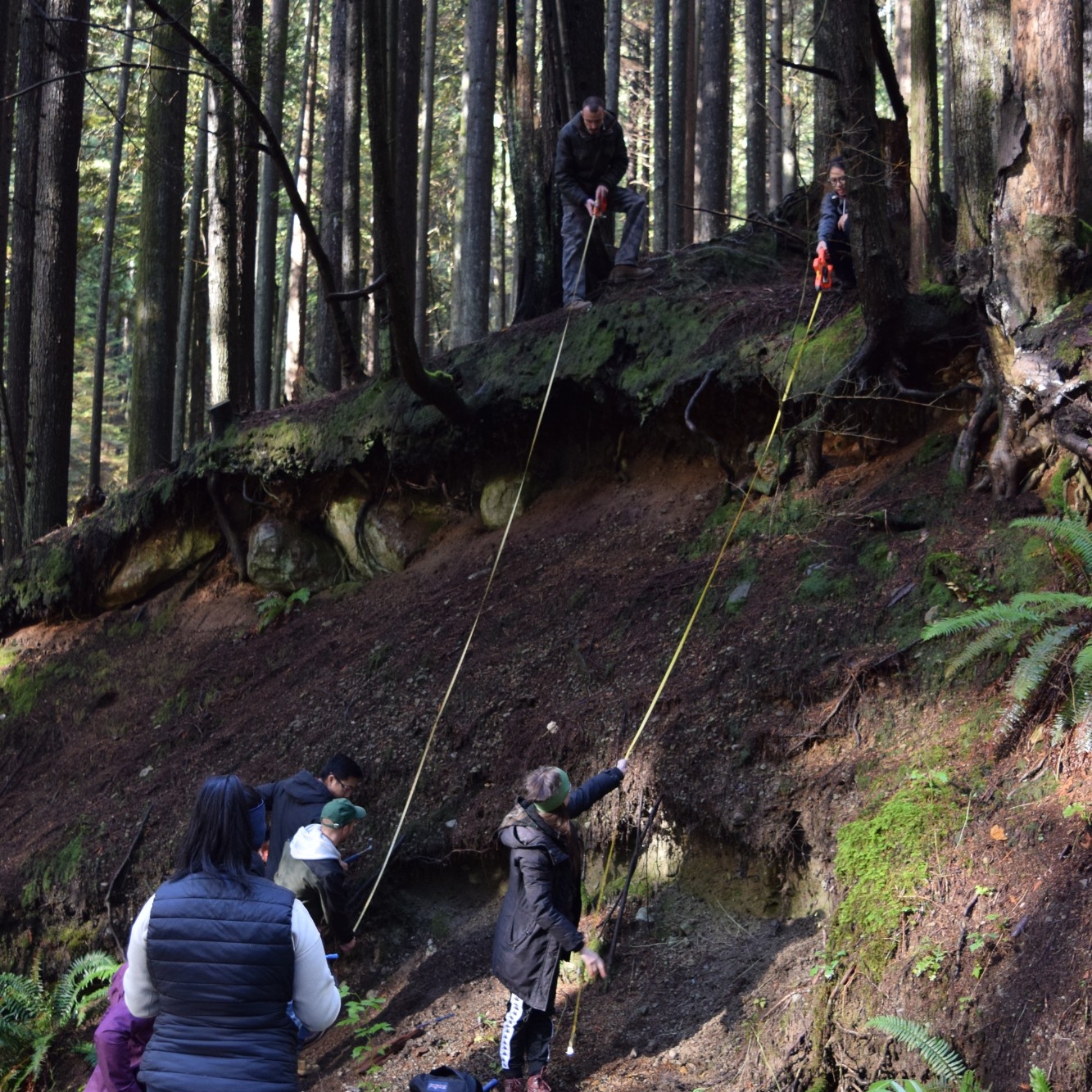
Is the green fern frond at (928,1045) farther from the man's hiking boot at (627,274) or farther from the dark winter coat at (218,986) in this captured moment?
the man's hiking boot at (627,274)

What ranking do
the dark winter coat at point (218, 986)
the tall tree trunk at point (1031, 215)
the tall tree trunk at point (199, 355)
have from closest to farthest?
1. the dark winter coat at point (218, 986)
2. the tall tree trunk at point (1031, 215)
3. the tall tree trunk at point (199, 355)

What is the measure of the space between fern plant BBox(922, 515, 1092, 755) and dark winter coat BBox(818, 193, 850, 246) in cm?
390

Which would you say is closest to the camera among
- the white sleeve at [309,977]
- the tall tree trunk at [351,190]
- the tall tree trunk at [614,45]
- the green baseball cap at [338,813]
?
the white sleeve at [309,977]

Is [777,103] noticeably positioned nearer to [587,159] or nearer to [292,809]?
[587,159]

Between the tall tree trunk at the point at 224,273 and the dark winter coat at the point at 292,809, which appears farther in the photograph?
the tall tree trunk at the point at 224,273

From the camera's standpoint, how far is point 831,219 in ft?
30.0

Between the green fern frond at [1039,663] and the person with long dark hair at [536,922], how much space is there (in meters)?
2.37

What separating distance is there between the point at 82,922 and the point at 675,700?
17.3ft

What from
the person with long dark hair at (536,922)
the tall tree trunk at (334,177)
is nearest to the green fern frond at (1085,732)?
the person with long dark hair at (536,922)

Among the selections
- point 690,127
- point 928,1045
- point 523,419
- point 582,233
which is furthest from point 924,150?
point 690,127

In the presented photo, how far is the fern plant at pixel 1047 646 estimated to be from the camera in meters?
5.34

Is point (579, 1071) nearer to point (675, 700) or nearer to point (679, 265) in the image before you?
point (675, 700)

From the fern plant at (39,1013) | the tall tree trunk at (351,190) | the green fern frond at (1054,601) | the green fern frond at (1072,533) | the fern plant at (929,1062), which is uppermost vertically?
the tall tree trunk at (351,190)

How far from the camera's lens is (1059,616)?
5.75 meters
